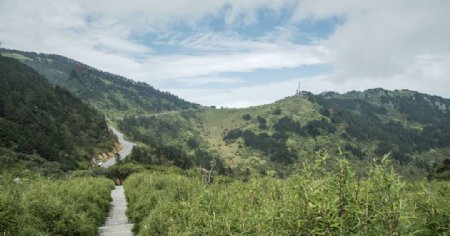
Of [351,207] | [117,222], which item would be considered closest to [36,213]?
[117,222]

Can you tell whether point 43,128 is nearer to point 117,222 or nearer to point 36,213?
point 117,222

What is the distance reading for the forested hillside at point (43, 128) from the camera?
6744cm

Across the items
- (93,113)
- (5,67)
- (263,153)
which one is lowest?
(263,153)

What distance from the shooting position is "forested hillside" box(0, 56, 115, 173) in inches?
2655

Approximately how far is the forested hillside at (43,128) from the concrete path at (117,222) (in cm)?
2778

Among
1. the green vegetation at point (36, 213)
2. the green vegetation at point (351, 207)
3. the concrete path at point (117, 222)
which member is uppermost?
the green vegetation at point (351, 207)

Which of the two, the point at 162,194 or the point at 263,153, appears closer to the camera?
the point at 162,194

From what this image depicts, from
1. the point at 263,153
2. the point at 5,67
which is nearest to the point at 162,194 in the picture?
the point at 5,67

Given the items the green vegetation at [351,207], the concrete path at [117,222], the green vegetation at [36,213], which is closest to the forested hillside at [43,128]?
the concrete path at [117,222]

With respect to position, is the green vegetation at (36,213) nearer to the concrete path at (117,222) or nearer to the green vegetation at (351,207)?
the concrete path at (117,222)

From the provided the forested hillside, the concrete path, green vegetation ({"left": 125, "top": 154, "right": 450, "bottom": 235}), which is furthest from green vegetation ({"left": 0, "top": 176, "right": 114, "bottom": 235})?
the forested hillside

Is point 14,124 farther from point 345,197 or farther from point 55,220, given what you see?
point 345,197

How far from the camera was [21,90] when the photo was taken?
104 meters

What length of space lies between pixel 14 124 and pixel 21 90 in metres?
31.2
